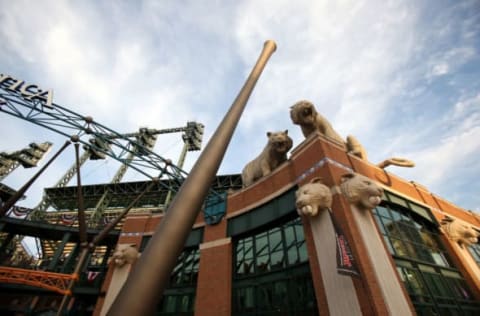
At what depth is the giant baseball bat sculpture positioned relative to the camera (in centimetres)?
99

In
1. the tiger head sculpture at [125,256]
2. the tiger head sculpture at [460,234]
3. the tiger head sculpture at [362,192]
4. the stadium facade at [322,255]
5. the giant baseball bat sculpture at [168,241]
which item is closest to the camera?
the giant baseball bat sculpture at [168,241]

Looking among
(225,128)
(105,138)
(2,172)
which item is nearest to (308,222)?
(225,128)

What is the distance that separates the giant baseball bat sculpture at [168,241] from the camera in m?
0.99

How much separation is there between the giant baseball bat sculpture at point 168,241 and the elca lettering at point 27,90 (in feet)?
69.0

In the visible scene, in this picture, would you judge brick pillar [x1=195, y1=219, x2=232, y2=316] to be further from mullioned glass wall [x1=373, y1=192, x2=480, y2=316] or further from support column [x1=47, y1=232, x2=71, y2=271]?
support column [x1=47, y1=232, x2=71, y2=271]

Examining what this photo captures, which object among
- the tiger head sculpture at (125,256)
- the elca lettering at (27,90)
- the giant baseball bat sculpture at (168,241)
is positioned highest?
the elca lettering at (27,90)

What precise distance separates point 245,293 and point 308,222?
4506mm

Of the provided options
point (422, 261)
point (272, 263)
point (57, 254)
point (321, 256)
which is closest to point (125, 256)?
point (57, 254)

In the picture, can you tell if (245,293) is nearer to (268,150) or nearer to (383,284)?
(383,284)

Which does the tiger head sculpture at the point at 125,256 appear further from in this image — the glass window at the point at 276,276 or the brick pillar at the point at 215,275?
the glass window at the point at 276,276

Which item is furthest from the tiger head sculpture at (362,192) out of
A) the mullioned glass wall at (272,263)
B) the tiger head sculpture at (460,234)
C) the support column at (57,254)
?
the support column at (57,254)

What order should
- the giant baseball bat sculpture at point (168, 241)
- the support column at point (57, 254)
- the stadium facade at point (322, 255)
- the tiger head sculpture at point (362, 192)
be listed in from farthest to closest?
the support column at point (57, 254)
the tiger head sculpture at point (362, 192)
the stadium facade at point (322, 255)
the giant baseball bat sculpture at point (168, 241)

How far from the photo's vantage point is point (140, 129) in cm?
3528

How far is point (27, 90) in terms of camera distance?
17.5 m
